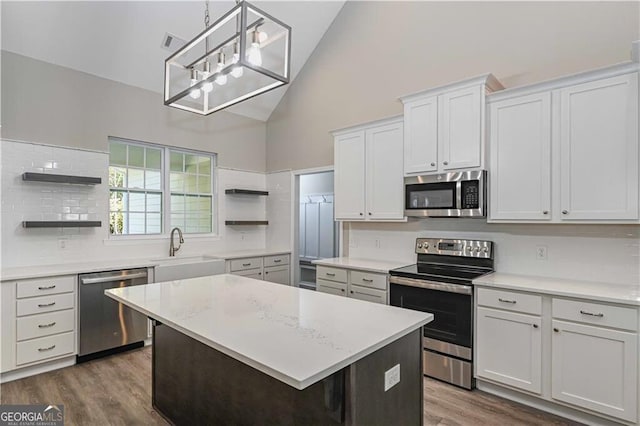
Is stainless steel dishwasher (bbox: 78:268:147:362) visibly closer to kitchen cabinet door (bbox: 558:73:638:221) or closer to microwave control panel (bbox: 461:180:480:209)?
microwave control panel (bbox: 461:180:480:209)

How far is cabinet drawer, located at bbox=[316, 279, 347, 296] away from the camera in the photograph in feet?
12.1

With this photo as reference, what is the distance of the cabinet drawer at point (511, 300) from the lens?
2.49m

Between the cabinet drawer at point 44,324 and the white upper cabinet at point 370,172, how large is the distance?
2823 mm

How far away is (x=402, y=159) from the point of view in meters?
3.50

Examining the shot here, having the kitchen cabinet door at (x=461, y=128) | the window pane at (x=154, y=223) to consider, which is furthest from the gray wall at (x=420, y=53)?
the window pane at (x=154, y=223)

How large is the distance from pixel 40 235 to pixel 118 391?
185 centimetres

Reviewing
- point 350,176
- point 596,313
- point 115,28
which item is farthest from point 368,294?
point 115,28

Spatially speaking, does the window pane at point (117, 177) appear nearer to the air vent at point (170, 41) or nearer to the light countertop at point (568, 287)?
the air vent at point (170, 41)

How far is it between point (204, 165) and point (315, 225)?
7.15 ft

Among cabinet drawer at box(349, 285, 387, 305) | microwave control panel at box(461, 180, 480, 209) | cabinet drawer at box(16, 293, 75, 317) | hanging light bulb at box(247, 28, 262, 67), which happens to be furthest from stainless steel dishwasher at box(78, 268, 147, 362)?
microwave control panel at box(461, 180, 480, 209)

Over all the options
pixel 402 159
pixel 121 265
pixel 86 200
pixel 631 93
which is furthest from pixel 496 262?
pixel 86 200

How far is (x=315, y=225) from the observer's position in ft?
20.5

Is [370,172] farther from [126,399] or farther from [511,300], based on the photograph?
[126,399]

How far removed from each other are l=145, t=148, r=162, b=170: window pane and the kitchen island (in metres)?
2.53
